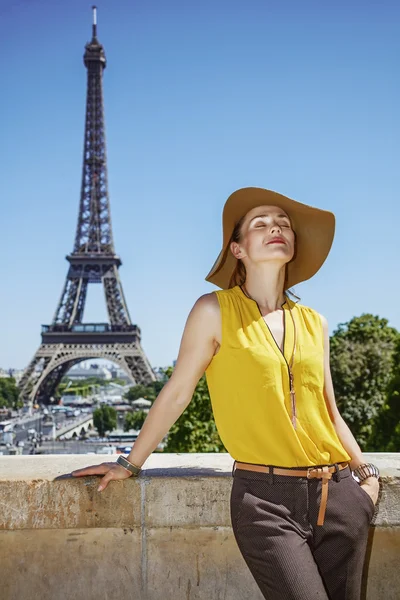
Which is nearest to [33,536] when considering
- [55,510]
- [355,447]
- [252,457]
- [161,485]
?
[55,510]

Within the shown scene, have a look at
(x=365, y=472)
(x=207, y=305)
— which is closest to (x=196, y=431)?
(x=365, y=472)

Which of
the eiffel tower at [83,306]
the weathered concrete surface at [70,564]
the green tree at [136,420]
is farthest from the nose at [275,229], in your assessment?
the green tree at [136,420]

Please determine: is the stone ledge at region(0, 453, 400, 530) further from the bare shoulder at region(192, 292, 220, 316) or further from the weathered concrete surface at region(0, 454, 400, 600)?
the bare shoulder at region(192, 292, 220, 316)

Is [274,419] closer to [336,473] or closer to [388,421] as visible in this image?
[336,473]

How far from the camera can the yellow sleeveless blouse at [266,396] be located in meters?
2.22

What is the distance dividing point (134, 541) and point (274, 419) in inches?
37.8

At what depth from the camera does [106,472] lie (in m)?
2.71

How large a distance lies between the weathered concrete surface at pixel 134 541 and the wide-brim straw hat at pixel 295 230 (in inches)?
35.0

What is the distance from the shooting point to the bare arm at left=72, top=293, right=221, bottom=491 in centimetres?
239

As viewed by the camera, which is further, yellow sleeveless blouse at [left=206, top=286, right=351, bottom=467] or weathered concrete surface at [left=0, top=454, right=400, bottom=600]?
weathered concrete surface at [left=0, top=454, right=400, bottom=600]

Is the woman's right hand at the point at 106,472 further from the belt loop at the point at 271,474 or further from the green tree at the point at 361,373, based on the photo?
the green tree at the point at 361,373

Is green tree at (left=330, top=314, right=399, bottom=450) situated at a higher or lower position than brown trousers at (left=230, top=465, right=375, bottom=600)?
higher

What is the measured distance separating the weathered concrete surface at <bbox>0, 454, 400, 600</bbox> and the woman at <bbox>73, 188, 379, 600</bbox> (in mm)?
142

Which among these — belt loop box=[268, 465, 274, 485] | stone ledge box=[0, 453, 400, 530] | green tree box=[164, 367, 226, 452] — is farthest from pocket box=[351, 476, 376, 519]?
green tree box=[164, 367, 226, 452]
